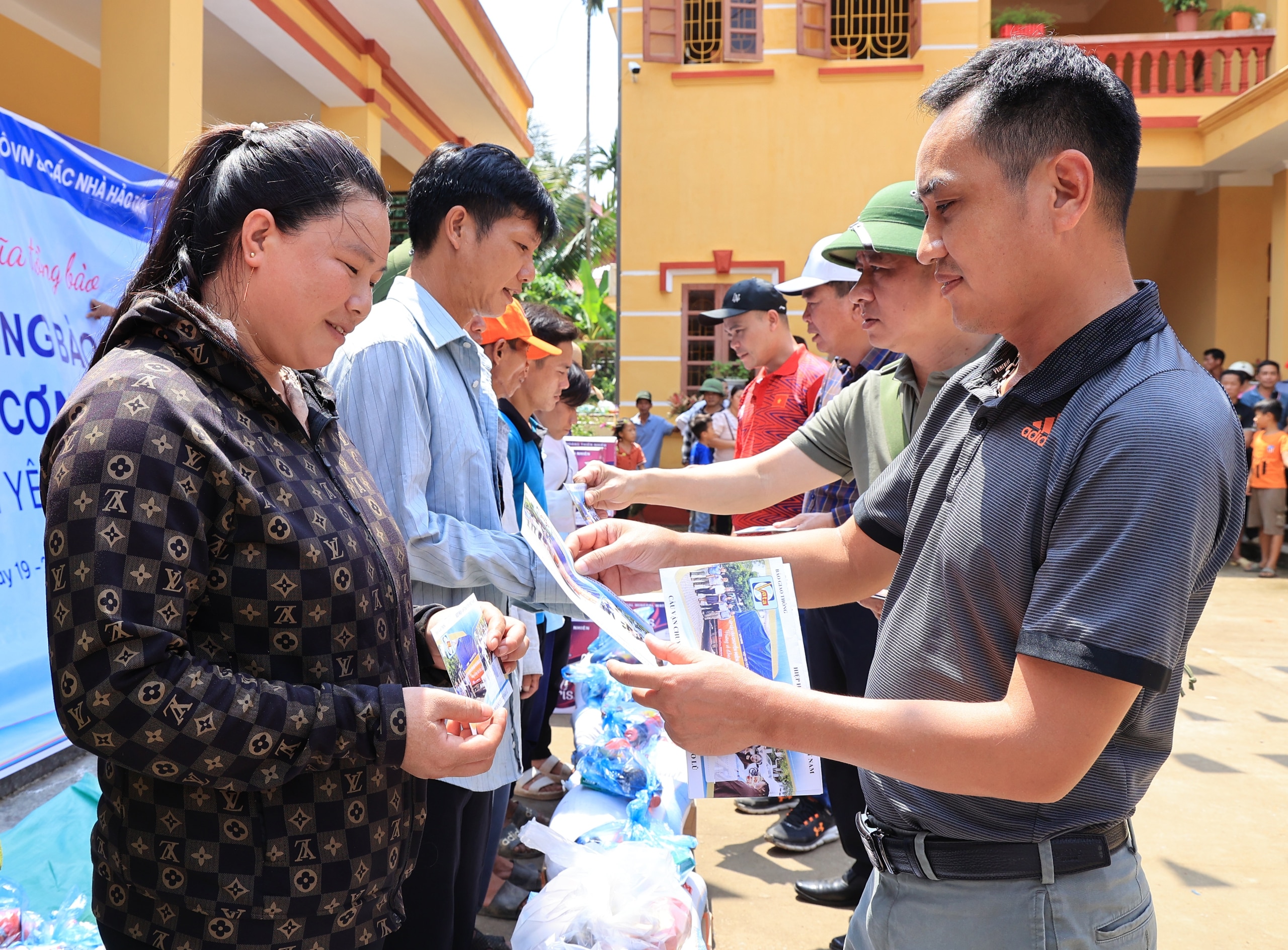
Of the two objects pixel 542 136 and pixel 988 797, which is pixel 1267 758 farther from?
pixel 542 136

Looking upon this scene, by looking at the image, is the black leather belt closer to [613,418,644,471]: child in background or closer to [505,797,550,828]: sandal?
[505,797,550,828]: sandal

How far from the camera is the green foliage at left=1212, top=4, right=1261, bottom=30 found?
13.5 meters

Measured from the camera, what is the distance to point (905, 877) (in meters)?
1.36

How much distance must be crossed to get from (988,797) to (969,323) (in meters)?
0.66

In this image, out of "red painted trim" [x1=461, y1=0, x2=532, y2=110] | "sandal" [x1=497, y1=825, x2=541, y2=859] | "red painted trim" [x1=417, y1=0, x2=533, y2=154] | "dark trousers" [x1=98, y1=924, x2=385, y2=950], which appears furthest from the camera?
"red painted trim" [x1=461, y1=0, x2=532, y2=110]

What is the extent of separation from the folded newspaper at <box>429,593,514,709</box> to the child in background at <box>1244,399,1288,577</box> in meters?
10.7

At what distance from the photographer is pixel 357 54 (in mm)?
6957

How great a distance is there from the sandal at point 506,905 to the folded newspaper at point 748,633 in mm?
1921

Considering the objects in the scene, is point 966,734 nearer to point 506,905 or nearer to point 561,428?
point 506,905

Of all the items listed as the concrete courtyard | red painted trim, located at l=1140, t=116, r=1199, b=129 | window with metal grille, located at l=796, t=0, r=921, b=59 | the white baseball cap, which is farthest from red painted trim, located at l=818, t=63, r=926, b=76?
the white baseball cap

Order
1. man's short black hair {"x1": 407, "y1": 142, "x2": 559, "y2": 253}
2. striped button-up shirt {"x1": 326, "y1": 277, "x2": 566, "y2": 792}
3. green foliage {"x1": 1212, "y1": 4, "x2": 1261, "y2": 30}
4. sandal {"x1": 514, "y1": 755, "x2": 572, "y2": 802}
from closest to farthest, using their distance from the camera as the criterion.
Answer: striped button-up shirt {"x1": 326, "y1": 277, "x2": 566, "y2": 792} < man's short black hair {"x1": 407, "y1": 142, "x2": 559, "y2": 253} < sandal {"x1": 514, "y1": 755, "x2": 572, "y2": 802} < green foliage {"x1": 1212, "y1": 4, "x2": 1261, "y2": 30}

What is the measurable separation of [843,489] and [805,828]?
4.60 feet

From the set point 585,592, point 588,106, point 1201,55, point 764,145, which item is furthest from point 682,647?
point 588,106

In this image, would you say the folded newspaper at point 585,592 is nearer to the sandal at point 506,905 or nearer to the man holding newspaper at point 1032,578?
the man holding newspaper at point 1032,578
